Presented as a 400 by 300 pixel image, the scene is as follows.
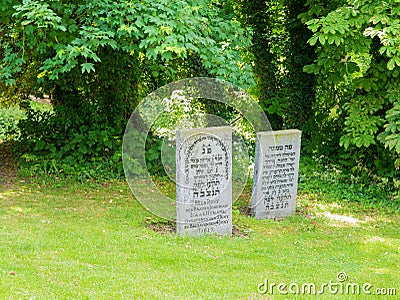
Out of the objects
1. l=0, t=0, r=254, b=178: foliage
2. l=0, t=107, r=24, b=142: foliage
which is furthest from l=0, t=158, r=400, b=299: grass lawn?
l=0, t=107, r=24, b=142: foliage

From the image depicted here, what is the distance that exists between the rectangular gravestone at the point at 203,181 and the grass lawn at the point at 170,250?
0.24 m

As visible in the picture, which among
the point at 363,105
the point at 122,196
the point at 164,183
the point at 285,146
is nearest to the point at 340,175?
the point at 363,105

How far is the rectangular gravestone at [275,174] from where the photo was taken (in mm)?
8602

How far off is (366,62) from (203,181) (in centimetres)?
596

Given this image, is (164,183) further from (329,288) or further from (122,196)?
(329,288)

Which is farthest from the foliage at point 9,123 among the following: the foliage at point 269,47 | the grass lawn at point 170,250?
the foliage at point 269,47

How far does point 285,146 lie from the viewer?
8781mm

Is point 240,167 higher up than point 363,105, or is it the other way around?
point 363,105

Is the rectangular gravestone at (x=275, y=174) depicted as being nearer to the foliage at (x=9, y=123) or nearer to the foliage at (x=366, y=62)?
the foliage at (x=366, y=62)

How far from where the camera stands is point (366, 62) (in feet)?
38.7

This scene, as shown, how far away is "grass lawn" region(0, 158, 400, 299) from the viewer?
5277mm

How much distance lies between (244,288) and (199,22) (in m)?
3.90

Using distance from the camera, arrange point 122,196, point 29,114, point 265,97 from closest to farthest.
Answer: point 122,196, point 29,114, point 265,97

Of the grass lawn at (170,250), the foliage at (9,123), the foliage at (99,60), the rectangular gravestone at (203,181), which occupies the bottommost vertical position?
the grass lawn at (170,250)
